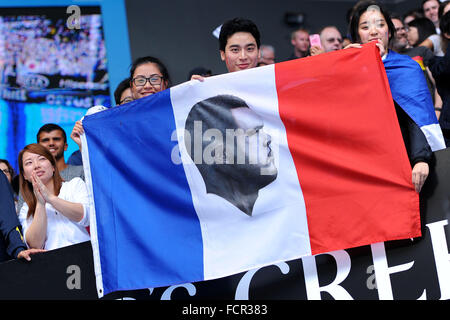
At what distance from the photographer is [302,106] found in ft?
11.2

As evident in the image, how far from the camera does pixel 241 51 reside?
153 inches

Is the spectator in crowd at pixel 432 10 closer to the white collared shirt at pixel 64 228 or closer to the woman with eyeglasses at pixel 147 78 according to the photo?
the woman with eyeglasses at pixel 147 78

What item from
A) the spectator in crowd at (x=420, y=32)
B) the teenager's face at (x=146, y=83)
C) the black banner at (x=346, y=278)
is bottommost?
the black banner at (x=346, y=278)

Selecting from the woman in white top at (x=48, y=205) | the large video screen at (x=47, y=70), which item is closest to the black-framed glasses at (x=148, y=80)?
the woman in white top at (x=48, y=205)

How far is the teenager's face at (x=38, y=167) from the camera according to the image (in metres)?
3.91

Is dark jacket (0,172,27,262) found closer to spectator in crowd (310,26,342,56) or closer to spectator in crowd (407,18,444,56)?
spectator in crowd (310,26,342,56)

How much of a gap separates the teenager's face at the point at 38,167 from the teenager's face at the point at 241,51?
1.23m

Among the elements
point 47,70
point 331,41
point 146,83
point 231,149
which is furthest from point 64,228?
point 47,70

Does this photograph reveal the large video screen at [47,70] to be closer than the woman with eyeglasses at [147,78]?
No

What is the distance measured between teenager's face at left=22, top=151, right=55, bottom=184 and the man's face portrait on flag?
94cm

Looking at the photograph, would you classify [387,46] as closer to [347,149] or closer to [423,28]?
[347,149]

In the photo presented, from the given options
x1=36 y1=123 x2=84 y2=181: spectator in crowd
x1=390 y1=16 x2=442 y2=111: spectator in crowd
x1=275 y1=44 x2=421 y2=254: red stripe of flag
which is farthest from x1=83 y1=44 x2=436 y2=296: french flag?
x1=390 y1=16 x2=442 y2=111: spectator in crowd

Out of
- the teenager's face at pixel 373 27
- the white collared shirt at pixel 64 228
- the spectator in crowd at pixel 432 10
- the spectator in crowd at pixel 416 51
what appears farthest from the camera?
the spectator in crowd at pixel 432 10

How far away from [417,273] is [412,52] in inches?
103
